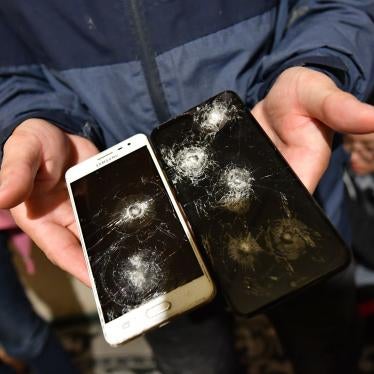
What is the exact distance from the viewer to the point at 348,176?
780 millimetres

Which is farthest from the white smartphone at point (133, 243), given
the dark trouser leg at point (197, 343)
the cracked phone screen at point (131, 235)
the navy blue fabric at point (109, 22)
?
the dark trouser leg at point (197, 343)

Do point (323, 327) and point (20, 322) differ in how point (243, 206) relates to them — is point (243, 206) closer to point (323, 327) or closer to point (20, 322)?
point (323, 327)

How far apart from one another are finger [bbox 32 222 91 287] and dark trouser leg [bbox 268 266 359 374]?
317 millimetres

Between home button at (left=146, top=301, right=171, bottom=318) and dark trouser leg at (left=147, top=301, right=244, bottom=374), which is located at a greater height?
home button at (left=146, top=301, right=171, bottom=318)

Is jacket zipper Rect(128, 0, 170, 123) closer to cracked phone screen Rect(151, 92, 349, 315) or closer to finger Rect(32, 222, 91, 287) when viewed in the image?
cracked phone screen Rect(151, 92, 349, 315)

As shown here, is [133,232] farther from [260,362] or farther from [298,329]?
[260,362]

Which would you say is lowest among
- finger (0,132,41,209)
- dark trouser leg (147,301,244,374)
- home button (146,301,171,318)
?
dark trouser leg (147,301,244,374)

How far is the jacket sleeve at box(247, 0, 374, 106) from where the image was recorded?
0.42m

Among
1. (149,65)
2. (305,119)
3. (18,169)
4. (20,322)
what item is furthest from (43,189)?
(20,322)

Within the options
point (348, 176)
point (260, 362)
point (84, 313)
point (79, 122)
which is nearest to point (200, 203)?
point (79, 122)

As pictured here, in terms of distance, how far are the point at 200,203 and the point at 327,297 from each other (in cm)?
29

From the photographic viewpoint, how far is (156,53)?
44 centimetres

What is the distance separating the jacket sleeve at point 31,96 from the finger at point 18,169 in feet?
0.20

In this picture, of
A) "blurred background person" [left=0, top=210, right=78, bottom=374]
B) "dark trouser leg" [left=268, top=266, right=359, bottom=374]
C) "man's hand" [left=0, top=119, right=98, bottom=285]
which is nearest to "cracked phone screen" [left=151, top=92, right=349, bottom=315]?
"man's hand" [left=0, top=119, right=98, bottom=285]
